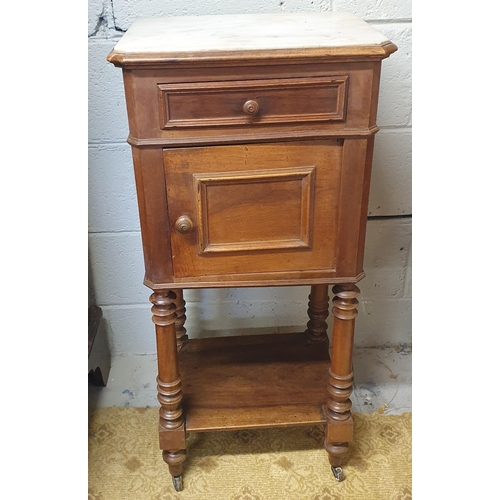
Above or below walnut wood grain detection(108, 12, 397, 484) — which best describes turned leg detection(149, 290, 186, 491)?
below

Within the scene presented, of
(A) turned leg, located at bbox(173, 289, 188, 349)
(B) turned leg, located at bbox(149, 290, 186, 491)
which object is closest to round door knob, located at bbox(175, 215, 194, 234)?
(B) turned leg, located at bbox(149, 290, 186, 491)

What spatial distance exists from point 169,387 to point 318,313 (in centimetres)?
46

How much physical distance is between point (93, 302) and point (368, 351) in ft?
2.69

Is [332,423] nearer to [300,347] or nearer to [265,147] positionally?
[300,347]

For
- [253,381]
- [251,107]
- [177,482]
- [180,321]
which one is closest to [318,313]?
[253,381]

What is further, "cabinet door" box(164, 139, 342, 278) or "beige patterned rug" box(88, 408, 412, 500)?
"beige patterned rug" box(88, 408, 412, 500)

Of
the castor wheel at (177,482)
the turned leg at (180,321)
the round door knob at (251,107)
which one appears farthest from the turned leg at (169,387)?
the round door knob at (251,107)

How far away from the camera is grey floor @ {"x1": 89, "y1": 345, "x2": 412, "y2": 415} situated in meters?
1.44

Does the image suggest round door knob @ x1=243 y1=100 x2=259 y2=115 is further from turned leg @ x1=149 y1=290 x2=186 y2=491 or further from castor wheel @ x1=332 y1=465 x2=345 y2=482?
castor wheel @ x1=332 y1=465 x2=345 y2=482

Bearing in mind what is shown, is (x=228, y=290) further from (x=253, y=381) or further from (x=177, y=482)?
(x=177, y=482)

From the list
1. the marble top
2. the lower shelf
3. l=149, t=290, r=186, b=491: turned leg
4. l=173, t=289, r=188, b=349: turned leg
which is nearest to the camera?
the marble top

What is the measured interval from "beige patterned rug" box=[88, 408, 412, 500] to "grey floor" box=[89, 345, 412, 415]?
0.15ft

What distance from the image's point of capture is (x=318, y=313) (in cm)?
141

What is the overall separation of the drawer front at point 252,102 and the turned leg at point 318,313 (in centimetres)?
60
